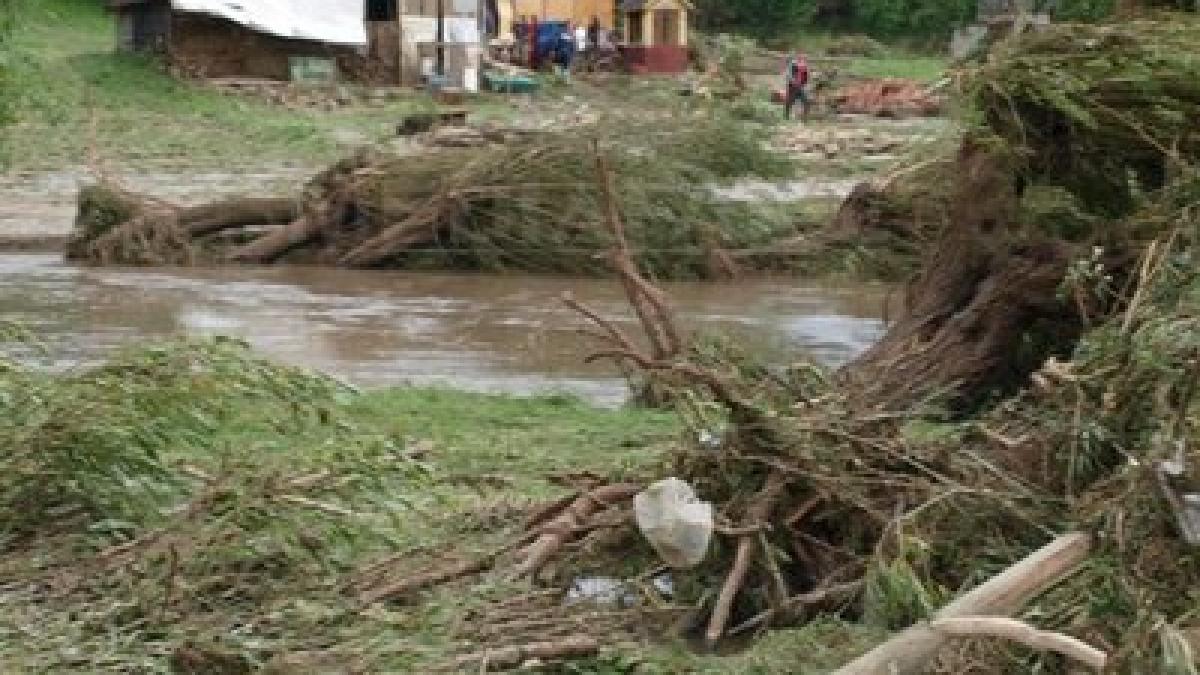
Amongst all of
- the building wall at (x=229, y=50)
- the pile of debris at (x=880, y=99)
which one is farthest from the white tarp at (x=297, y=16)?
the pile of debris at (x=880, y=99)

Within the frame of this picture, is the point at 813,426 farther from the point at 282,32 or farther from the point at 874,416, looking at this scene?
the point at 282,32

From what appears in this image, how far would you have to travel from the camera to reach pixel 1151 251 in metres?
6.53

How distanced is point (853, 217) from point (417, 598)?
11.8 m

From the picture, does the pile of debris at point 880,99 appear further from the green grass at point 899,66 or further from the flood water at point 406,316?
the flood water at point 406,316

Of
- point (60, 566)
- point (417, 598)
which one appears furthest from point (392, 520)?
point (60, 566)

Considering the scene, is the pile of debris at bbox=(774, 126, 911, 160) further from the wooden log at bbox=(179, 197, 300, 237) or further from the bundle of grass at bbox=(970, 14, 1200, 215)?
the bundle of grass at bbox=(970, 14, 1200, 215)

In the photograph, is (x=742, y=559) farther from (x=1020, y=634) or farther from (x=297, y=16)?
(x=297, y=16)

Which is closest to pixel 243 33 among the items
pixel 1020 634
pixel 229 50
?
pixel 229 50

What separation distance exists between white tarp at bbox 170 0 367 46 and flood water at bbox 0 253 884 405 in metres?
13.7

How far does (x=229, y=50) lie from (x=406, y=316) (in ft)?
60.8

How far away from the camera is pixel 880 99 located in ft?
106

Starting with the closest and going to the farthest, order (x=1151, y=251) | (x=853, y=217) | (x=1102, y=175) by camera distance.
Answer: (x=1151, y=251) < (x=1102, y=175) < (x=853, y=217)

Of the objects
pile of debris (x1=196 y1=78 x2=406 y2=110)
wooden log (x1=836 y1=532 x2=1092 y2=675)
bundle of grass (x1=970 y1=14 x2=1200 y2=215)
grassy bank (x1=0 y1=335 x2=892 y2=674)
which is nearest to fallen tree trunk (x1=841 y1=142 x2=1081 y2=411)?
bundle of grass (x1=970 y1=14 x2=1200 y2=215)

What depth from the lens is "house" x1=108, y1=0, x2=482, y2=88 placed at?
31141 mm
